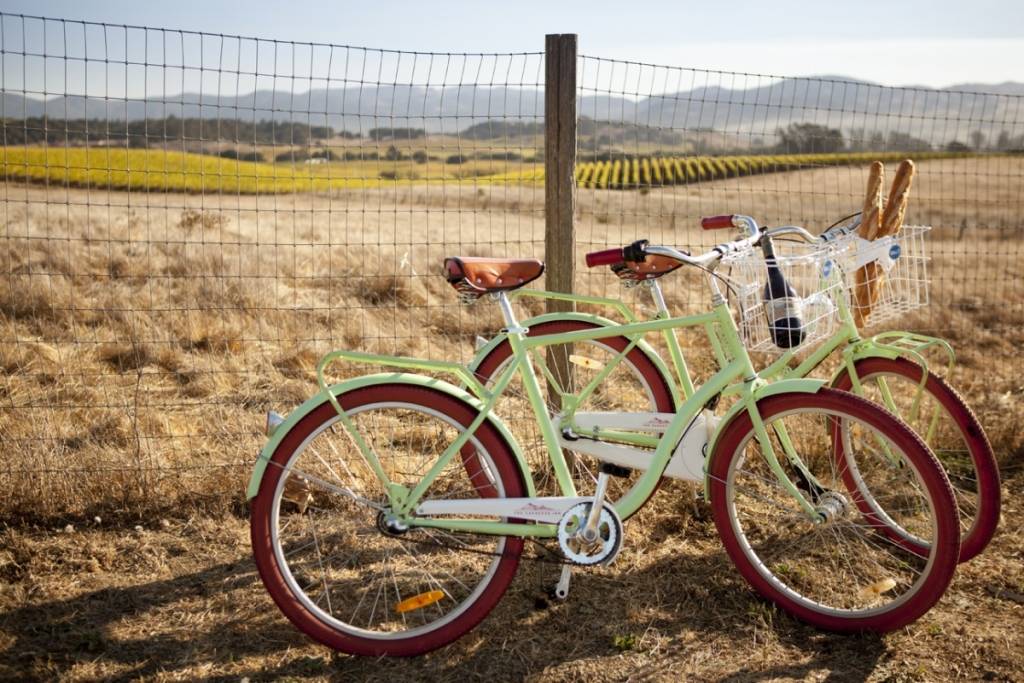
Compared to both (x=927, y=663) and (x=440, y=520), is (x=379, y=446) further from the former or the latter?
(x=927, y=663)

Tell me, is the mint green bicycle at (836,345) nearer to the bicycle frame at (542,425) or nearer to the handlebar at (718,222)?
the handlebar at (718,222)

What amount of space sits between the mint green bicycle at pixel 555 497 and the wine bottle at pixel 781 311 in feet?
0.41

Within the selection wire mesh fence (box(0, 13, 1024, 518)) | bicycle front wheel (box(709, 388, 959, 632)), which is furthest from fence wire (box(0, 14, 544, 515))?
bicycle front wheel (box(709, 388, 959, 632))

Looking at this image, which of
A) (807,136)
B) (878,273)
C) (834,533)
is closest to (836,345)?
(878,273)

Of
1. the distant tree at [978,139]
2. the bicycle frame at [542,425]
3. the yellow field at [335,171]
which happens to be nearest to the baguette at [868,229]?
the bicycle frame at [542,425]

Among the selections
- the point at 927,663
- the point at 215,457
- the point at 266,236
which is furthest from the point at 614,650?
the point at 266,236

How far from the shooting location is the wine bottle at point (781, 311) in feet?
10.00

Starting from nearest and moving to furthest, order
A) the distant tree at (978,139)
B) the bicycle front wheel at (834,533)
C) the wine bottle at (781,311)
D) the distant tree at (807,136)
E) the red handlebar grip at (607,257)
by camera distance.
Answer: the bicycle front wheel at (834,533), the wine bottle at (781,311), the red handlebar grip at (607,257), the distant tree at (807,136), the distant tree at (978,139)

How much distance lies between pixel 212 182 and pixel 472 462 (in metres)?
19.9

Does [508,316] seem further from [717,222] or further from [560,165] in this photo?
[560,165]

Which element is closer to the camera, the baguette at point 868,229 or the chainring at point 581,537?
the chainring at point 581,537

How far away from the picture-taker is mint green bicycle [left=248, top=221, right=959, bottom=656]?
300cm

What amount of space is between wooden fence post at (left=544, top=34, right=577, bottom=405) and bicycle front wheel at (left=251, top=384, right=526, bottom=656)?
0.87 m

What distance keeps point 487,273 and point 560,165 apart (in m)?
1.28
